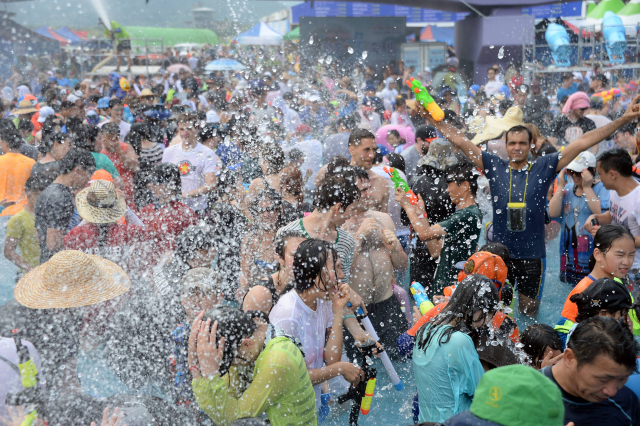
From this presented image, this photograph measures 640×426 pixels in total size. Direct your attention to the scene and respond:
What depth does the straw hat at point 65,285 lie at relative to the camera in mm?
3062

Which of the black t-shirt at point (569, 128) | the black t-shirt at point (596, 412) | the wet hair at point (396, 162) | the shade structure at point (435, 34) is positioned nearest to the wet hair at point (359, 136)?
the wet hair at point (396, 162)

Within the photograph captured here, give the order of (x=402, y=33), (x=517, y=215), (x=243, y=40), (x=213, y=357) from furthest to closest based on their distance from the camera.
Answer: (x=402, y=33) → (x=243, y=40) → (x=517, y=215) → (x=213, y=357)

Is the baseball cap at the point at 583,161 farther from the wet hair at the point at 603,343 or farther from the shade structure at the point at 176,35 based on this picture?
the shade structure at the point at 176,35

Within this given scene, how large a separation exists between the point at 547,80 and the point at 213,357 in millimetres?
14611

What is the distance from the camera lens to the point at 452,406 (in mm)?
2574

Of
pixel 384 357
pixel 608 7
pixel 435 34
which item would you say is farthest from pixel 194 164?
pixel 435 34

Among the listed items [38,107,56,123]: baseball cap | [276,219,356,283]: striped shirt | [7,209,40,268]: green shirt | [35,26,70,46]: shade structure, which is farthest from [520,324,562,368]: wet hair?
[35,26,70,46]: shade structure

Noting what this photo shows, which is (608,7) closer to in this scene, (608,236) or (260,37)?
(260,37)

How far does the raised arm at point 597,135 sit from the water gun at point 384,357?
2093mm

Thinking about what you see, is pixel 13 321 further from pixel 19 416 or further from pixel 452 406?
pixel 452 406

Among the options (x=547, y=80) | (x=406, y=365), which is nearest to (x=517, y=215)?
(x=406, y=365)

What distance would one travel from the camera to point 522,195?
14.6 feet

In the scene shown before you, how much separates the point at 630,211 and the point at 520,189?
0.82 m

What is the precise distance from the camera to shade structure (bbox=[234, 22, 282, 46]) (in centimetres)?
1906
